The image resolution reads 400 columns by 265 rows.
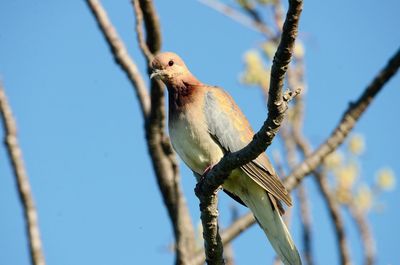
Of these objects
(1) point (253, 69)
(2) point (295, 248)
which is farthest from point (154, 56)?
(2) point (295, 248)

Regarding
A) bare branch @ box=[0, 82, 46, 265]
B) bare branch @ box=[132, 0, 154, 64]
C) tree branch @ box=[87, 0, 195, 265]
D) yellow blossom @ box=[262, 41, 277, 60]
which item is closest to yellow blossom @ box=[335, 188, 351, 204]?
yellow blossom @ box=[262, 41, 277, 60]

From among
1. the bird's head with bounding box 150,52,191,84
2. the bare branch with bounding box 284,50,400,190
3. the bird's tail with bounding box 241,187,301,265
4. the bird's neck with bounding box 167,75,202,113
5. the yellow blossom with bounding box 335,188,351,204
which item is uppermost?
the bird's head with bounding box 150,52,191,84

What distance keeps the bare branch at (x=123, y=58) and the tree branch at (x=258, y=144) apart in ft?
7.85

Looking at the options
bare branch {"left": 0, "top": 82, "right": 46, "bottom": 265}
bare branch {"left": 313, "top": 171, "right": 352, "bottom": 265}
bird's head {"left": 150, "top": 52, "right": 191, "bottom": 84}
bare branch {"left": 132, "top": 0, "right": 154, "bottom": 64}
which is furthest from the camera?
bare branch {"left": 313, "top": 171, "right": 352, "bottom": 265}

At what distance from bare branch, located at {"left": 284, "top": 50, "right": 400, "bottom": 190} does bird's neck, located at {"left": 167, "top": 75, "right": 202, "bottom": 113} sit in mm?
1232

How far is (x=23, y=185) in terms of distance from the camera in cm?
511

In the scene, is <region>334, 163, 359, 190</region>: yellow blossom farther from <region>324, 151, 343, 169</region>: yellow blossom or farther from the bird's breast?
the bird's breast

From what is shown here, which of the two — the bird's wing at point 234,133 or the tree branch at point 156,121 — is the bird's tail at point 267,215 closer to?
the bird's wing at point 234,133

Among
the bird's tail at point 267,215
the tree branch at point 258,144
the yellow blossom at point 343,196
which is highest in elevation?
the yellow blossom at point 343,196

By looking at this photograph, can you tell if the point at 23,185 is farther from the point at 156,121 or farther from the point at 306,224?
the point at 306,224

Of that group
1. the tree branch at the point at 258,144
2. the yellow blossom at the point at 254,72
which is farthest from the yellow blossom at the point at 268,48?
the tree branch at the point at 258,144

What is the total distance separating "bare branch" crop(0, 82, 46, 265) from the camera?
5.02m

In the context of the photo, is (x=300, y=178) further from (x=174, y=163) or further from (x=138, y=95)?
(x=138, y=95)

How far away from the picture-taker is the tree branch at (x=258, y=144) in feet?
11.6
